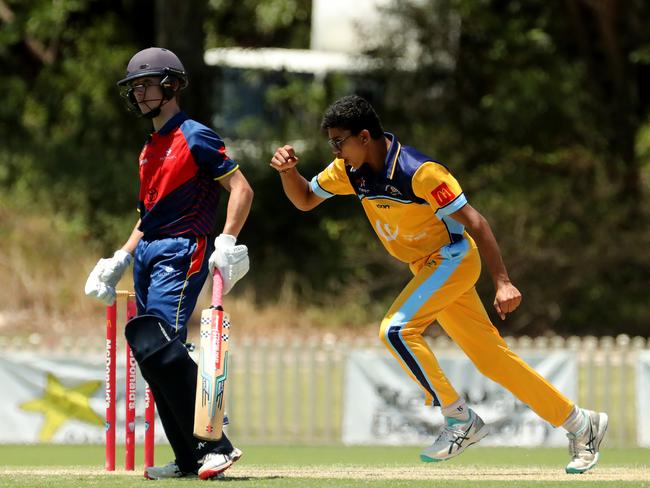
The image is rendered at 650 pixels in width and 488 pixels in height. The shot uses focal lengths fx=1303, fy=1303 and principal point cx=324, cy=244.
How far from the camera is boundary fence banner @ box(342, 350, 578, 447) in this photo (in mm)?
11742

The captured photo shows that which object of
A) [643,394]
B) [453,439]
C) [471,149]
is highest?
[471,149]

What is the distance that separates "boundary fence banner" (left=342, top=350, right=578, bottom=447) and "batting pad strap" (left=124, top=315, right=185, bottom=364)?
6.11 metres

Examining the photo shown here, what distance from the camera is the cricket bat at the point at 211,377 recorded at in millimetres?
5629

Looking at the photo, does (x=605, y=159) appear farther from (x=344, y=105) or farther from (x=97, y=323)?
(x=344, y=105)

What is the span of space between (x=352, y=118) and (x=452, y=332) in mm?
1234

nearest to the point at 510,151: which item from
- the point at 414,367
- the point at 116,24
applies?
the point at 116,24

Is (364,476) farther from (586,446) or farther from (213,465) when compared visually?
(586,446)

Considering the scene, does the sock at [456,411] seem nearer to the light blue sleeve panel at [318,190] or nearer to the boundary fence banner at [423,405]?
the light blue sleeve panel at [318,190]

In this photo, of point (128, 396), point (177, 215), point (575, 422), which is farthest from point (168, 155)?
point (575, 422)

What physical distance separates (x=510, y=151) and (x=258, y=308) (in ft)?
15.0

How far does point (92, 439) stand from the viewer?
1165 cm

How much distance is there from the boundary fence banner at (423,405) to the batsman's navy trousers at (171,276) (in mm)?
5954

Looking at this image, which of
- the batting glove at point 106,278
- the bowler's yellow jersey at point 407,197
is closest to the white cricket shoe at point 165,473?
the batting glove at point 106,278

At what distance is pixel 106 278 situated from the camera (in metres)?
6.23
